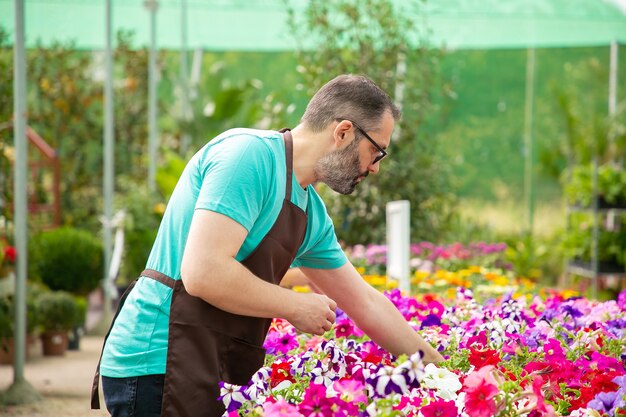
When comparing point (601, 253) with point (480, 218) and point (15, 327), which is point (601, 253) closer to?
point (480, 218)

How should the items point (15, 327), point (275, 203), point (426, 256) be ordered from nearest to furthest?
point (275, 203) < point (15, 327) < point (426, 256)

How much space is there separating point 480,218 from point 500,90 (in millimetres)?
1778

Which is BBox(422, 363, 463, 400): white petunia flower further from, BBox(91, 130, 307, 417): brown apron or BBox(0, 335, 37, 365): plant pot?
BBox(0, 335, 37, 365): plant pot

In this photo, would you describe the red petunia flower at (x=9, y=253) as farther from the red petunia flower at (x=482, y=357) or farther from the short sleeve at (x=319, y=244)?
the red petunia flower at (x=482, y=357)

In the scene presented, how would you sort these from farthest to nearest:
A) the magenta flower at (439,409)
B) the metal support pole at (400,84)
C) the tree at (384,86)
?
the metal support pole at (400,84) → the tree at (384,86) → the magenta flower at (439,409)

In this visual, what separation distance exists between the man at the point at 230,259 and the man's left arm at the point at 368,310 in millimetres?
231

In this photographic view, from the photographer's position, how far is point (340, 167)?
2.14 meters

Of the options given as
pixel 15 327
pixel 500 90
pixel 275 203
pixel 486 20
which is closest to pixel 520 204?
pixel 500 90

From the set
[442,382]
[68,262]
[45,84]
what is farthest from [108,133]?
→ [442,382]

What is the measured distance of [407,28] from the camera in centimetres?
812

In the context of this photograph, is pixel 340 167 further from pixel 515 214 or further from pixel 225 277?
pixel 515 214

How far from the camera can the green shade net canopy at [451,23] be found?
477 inches

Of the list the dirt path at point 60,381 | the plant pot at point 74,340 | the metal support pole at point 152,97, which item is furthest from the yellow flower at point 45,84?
the plant pot at point 74,340

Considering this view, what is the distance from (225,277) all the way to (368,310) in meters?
0.68
